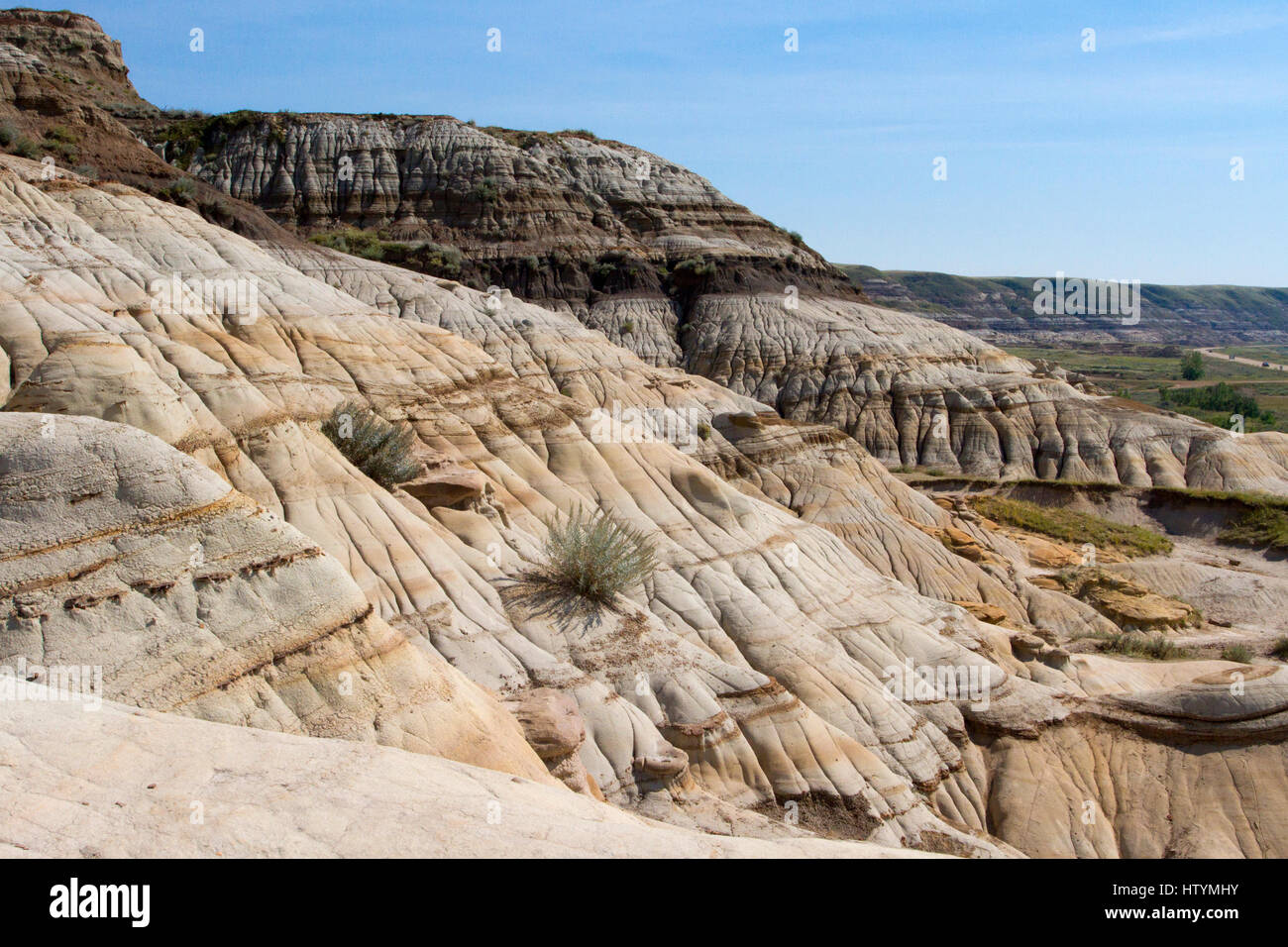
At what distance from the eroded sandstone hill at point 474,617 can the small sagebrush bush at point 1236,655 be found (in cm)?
294

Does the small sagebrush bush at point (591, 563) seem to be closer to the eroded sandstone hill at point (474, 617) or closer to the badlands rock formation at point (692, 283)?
the eroded sandstone hill at point (474, 617)

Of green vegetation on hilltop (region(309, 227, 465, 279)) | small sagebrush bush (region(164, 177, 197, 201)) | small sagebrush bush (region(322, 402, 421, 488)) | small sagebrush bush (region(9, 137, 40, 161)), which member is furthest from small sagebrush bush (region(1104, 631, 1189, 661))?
green vegetation on hilltop (region(309, 227, 465, 279))

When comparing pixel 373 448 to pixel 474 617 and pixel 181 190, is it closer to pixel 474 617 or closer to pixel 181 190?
pixel 474 617

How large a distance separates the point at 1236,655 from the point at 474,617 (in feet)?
75.6

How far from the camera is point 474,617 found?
49.9 feet

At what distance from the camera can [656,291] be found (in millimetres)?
64812

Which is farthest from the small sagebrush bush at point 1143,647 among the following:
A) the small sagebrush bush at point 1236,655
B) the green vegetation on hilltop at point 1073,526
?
the green vegetation on hilltop at point 1073,526

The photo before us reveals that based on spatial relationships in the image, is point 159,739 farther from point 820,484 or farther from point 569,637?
point 820,484

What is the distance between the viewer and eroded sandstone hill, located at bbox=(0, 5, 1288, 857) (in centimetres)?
936

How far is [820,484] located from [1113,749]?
59.3ft

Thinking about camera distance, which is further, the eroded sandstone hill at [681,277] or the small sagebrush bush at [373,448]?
the eroded sandstone hill at [681,277]

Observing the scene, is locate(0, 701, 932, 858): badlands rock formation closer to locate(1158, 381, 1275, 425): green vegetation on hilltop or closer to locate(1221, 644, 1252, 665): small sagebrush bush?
locate(1221, 644, 1252, 665): small sagebrush bush

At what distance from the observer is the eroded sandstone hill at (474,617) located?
9.36 meters
